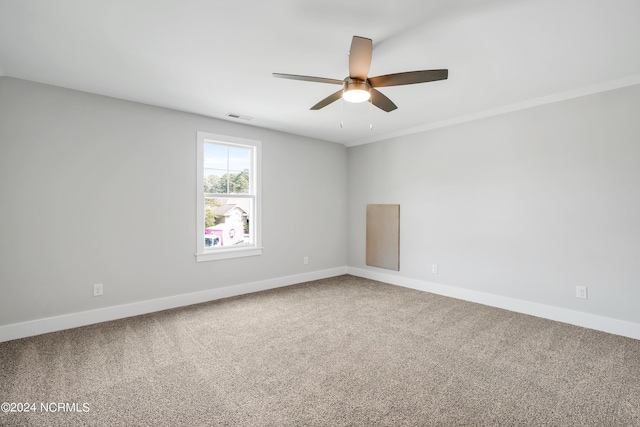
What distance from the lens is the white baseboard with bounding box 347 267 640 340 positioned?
3053mm

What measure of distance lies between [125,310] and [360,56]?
3560mm

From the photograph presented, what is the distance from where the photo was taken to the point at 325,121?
14.2 feet

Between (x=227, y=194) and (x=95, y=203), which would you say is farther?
(x=227, y=194)

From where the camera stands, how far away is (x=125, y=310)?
11.5 feet

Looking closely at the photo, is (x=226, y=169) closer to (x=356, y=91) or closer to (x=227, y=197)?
(x=227, y=197)

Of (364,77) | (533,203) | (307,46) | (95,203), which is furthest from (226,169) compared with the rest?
(533,203)

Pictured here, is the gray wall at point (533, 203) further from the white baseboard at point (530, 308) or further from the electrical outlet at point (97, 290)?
the electrical outlet at point (97, 290)

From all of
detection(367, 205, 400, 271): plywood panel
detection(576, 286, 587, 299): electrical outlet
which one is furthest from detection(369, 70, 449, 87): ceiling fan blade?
detection(367, 205, 400, 271): plywood panel

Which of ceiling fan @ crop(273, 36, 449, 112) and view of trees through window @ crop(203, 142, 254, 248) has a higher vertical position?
ceiling fan @ crop(273, 36, 449, 112)

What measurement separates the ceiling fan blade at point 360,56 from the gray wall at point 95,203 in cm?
268

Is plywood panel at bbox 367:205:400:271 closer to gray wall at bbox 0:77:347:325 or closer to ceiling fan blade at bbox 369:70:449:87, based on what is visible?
gray wall at bbox 0:77:347:325

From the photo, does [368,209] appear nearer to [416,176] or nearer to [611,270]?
[416,176]

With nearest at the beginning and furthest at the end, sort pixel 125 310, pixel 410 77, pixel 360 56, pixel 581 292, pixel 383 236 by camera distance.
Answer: pixel 360 56 < pixel 410 77 < pixel 581 292 < pixel 125 310 < pixel 383 236

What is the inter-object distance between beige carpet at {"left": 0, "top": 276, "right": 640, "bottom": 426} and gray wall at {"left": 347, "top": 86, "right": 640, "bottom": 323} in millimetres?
561
